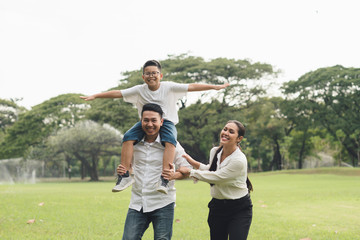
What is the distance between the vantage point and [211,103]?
36.2m

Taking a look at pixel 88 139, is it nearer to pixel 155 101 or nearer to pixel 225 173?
pixel 155 101

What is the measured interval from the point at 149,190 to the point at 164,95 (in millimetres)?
1058

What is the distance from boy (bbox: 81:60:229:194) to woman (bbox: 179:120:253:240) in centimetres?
33

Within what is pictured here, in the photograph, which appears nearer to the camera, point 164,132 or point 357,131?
point 164,132

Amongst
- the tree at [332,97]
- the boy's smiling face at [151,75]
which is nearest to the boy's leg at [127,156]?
the boy's smiling face at [151,75]

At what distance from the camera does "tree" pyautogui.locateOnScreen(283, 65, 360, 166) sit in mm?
35875

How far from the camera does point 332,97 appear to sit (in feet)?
121

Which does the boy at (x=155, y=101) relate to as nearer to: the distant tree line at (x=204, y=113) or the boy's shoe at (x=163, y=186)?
the boy's shoe at (x=163, y=186)

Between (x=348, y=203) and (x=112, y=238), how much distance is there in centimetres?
860

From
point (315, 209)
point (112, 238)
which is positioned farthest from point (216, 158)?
point (315, 209)

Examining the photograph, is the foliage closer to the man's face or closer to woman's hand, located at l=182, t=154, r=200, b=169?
woman's hand, located at l=182, t=154, r=200, b=169

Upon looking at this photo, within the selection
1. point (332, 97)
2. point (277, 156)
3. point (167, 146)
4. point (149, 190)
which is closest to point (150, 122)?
point (167, 146)

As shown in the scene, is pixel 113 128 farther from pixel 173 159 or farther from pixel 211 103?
pixel 173 159

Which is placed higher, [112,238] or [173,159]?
[173,159]
